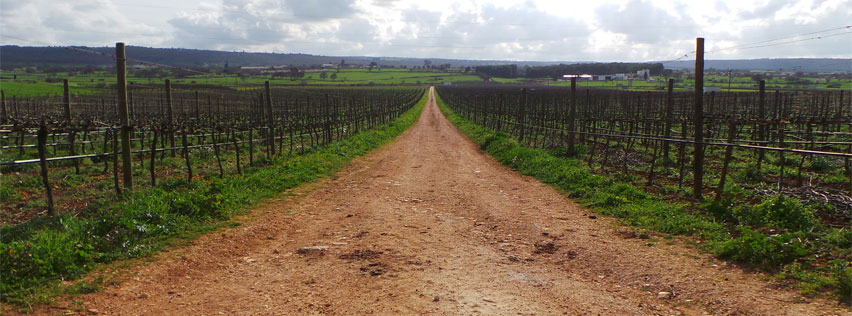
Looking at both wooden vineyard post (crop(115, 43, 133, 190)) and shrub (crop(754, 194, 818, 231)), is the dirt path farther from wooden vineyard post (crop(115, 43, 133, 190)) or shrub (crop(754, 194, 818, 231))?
wooden vineyard post (crop(115, 43, 133, 190))

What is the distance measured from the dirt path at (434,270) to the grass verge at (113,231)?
1.55 feet

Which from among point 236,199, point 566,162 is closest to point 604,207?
point 566,162

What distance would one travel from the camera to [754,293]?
517 cm

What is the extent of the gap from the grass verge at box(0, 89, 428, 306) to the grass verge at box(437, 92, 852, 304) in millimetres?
6378

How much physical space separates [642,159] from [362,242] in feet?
34.9

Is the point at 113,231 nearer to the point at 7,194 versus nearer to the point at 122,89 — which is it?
the point at 122,89

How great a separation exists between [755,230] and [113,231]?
835 cm

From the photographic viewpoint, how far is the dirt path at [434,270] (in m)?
5.00

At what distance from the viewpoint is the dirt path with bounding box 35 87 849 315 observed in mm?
4996

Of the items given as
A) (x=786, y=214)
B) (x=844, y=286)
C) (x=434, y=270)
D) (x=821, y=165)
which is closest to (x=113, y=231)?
(x=434, y=270)

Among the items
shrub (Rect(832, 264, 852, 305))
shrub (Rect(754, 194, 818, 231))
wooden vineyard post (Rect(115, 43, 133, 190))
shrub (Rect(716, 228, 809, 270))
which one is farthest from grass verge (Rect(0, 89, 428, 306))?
shrub (Rect(754, 194, 818, 231))

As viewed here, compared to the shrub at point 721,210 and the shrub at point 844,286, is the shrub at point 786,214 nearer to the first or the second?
the shrub at point 721,210

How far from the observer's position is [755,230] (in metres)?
7.13

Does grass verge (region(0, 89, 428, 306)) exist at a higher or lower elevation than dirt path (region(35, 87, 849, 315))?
higher
